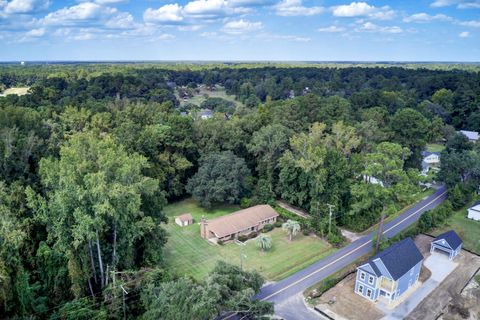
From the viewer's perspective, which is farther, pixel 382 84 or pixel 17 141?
pixel 382 84

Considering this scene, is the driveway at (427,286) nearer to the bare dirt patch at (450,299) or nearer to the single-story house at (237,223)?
the bare dirt patch at (450,299)

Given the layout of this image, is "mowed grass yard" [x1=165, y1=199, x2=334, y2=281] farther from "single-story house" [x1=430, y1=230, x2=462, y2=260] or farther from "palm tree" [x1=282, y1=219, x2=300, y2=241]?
"single-story house" [x1=430, y1=230, x2=462, y2=260]

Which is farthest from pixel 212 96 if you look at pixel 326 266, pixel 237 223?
pixel 326 266

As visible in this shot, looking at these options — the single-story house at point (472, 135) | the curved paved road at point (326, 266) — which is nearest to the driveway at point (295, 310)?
the curved paved road at point (326, 266)

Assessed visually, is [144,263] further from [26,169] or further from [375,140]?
[375,140]

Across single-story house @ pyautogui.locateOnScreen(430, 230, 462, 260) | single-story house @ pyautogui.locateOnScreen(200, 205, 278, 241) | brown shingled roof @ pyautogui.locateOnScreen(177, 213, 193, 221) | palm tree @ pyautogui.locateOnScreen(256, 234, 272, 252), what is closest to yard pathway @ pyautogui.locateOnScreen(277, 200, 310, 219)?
single-story house @ pyautogui.locateOnScreen(200, 205, 278, 241)

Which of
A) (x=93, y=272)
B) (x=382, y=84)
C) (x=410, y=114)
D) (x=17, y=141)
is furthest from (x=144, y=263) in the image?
(x=382, y=84)
